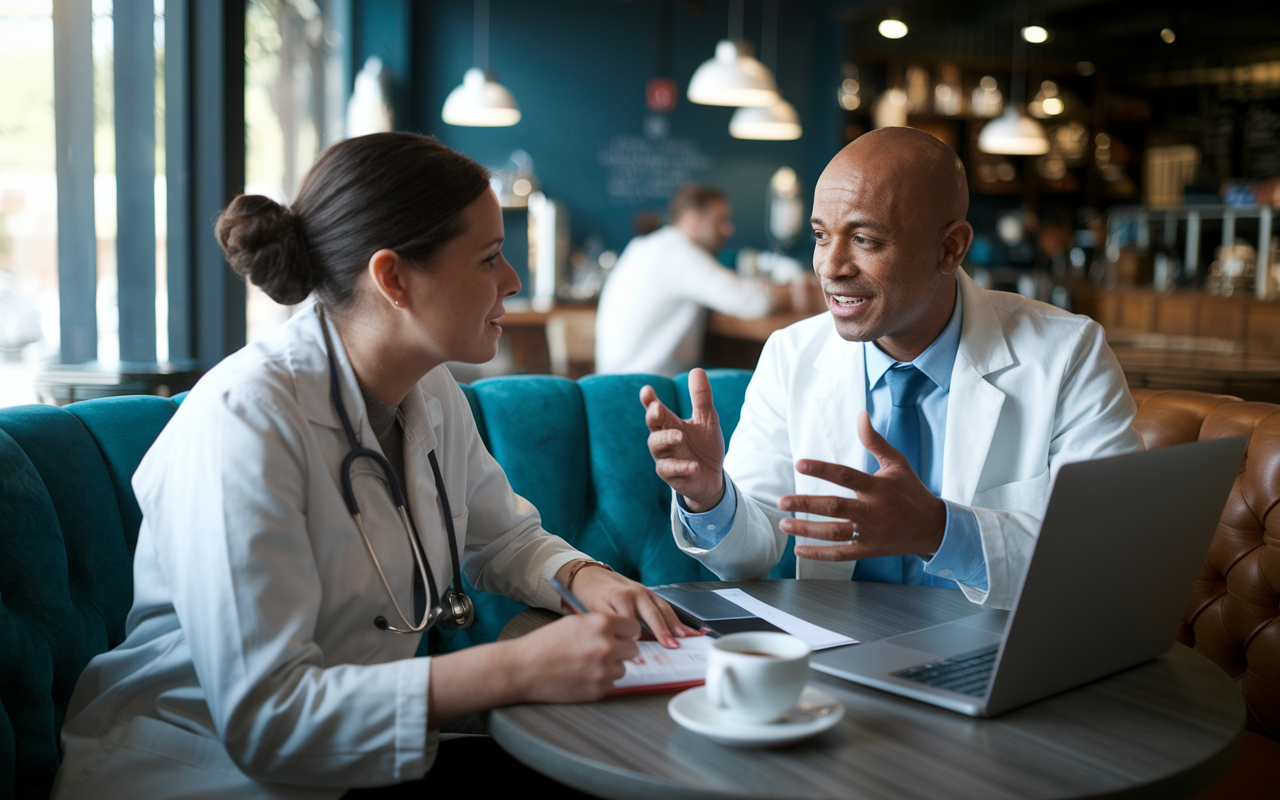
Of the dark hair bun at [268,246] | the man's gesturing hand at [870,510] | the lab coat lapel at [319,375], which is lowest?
the man's gesturing hand at [870,510]

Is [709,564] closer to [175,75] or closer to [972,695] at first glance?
[972,695]

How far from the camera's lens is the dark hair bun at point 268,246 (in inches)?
48.8

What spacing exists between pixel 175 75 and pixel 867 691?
9.57 ft

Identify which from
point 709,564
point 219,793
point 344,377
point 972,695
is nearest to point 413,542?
point 344,377

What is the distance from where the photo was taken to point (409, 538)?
1265 mm

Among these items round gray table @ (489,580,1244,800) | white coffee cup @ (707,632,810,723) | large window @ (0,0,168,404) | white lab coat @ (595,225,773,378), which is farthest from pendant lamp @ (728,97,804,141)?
white coffee cup @ (707,632,810,723)

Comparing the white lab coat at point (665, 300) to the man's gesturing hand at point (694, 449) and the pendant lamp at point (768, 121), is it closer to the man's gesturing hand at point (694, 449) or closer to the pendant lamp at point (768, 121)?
the pendant lamp at point (768, 121)

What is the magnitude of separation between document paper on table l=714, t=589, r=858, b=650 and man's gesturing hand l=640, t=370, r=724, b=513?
0.15 metres

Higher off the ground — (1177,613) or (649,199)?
(649,199)

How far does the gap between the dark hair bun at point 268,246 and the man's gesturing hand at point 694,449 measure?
48cm

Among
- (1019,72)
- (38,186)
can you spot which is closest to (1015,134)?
(1019,72)

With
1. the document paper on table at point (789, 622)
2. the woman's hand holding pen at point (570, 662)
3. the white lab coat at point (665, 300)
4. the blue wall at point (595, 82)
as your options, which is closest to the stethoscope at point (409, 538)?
the woman's hand holding pen at point (570, 662)

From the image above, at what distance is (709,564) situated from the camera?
1543 millimetres

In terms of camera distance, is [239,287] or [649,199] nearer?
[239,287]
